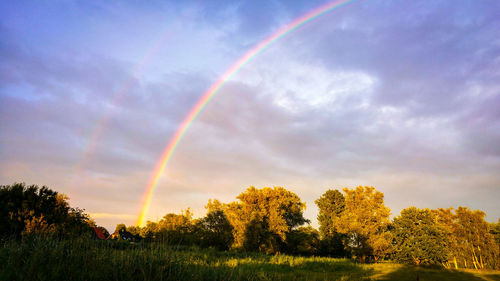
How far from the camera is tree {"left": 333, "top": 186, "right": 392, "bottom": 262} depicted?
49.1 meters

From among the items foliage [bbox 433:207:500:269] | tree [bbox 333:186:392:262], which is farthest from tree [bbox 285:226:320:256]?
foliage [bbox 433:207:500:269]

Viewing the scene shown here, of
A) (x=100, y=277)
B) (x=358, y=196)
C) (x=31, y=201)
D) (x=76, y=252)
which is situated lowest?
(x=100, y=277)

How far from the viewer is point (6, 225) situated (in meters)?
29.5

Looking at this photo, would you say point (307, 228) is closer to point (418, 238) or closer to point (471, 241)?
point (418, 238)

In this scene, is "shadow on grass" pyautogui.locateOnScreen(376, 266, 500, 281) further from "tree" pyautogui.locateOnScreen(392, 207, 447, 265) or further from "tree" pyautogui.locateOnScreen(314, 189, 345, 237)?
"tree" pyautogui.locateOnScreen(314, 189, 345, 237)

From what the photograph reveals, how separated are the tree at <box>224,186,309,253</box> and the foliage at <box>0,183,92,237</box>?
2125 centimetres

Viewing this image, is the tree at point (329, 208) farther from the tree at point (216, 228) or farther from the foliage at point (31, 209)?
the foliage at point (31, 209)

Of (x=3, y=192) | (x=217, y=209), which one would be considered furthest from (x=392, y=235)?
(x=3, y=192)

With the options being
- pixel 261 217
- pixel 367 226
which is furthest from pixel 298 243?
pixel 367 226

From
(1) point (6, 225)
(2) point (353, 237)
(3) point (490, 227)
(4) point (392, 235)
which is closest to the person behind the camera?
(1) point (6, 225)

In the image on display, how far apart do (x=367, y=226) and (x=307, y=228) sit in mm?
15666

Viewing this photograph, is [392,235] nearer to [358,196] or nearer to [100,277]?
[358,196]

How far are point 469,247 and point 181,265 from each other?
7408cm

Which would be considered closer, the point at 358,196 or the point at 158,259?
the point at 158,259
